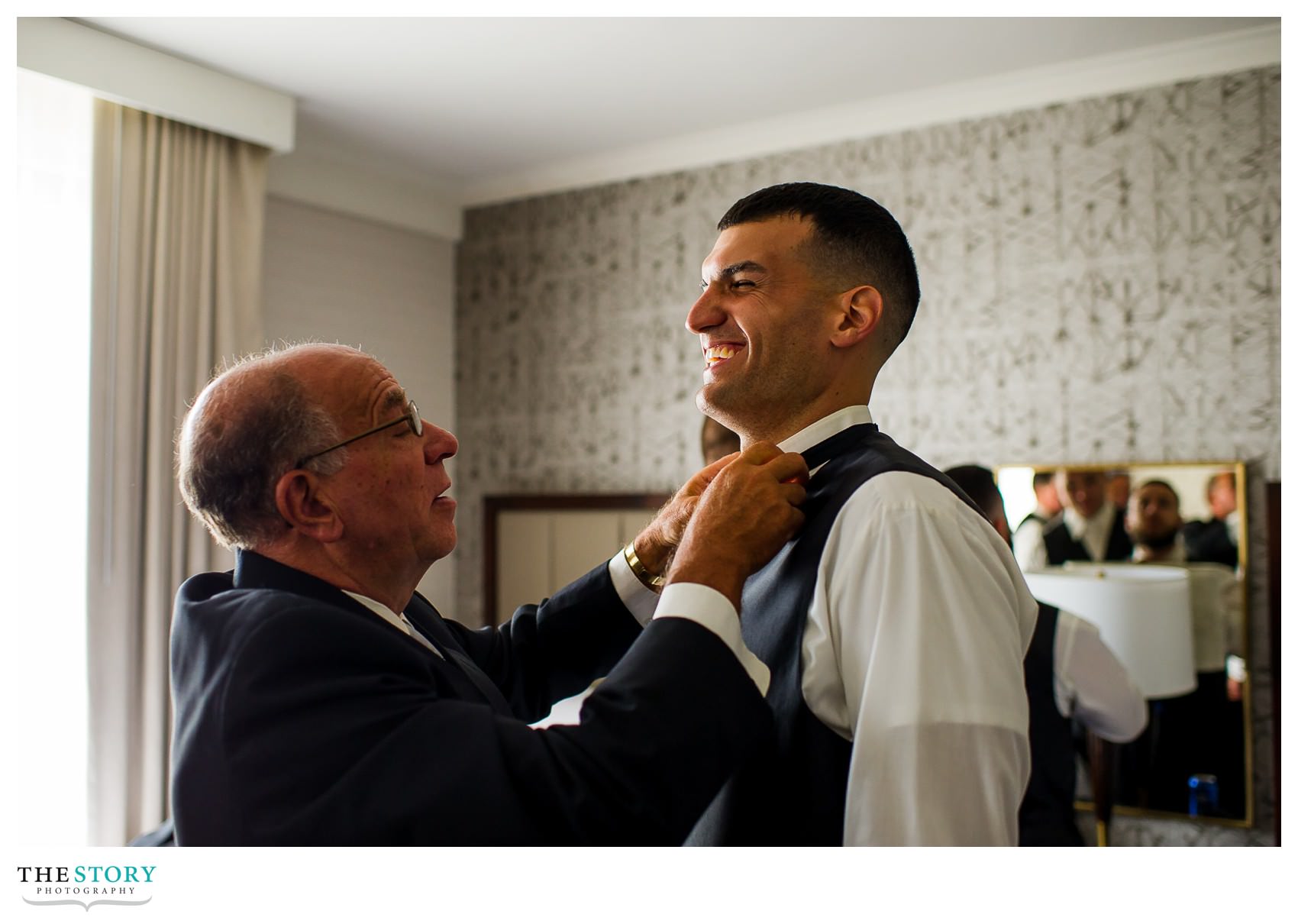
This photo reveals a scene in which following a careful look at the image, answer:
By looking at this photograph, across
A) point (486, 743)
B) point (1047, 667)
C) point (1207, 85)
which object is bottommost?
point (1047, 667)

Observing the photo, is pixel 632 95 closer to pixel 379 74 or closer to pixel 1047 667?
pixel 379 74

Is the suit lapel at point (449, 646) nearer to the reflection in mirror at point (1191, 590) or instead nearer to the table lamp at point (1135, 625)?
the table lamp at point (1135, 625)

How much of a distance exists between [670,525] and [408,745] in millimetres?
592

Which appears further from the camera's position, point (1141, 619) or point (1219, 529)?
point (1219, 529)

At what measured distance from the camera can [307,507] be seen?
3.88 ft

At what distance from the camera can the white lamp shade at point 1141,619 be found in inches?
104

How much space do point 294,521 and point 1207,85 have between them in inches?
117

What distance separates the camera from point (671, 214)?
12.8 ft

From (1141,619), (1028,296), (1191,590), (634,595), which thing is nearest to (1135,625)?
(1141,619)

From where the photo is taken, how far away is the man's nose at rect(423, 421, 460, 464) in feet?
4.32

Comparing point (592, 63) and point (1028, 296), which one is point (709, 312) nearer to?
point (592, 63)
